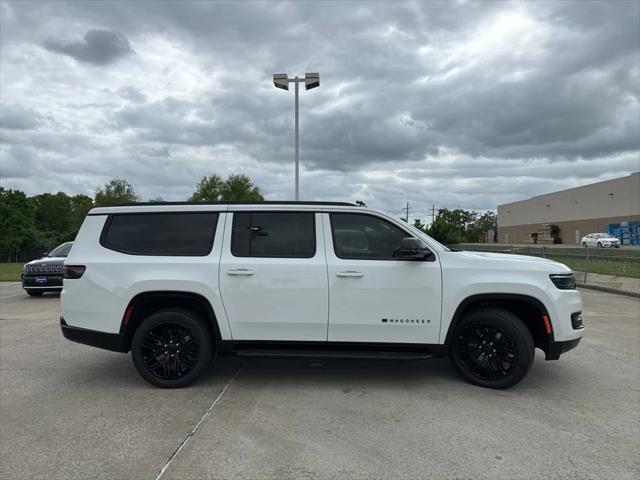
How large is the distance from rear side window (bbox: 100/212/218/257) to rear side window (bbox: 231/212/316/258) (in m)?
0.29

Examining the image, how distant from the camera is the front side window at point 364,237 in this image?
15.3 feet

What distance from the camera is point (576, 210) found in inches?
2596

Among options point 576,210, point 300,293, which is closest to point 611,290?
point 300,293

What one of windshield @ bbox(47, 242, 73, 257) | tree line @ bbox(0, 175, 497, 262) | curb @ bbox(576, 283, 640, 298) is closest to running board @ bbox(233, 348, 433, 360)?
curb @ bbox(576, 283, 640, 298)

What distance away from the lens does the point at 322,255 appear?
15.1 ft

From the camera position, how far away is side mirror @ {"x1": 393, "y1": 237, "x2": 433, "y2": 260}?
14.6ft

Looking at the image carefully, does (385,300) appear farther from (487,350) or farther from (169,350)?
(169,350)

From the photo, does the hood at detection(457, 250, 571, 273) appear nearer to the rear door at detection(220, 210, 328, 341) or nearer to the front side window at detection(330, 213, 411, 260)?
the front side window at detection(330, 213, 411, 260)

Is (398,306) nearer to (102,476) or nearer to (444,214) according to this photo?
(102,476)

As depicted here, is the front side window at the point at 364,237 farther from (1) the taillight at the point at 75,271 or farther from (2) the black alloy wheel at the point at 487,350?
(1) the taillight at the point at 75,271

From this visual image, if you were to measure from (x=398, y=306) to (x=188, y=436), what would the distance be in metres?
2.21

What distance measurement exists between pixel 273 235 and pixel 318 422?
187 centimetres

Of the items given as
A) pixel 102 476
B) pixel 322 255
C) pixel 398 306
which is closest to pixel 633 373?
pixel 398 306

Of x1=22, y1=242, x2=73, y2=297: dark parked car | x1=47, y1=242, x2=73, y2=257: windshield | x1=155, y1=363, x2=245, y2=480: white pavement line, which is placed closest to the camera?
x1=155, y1=363, x2=245, y2=480: white pavement line
